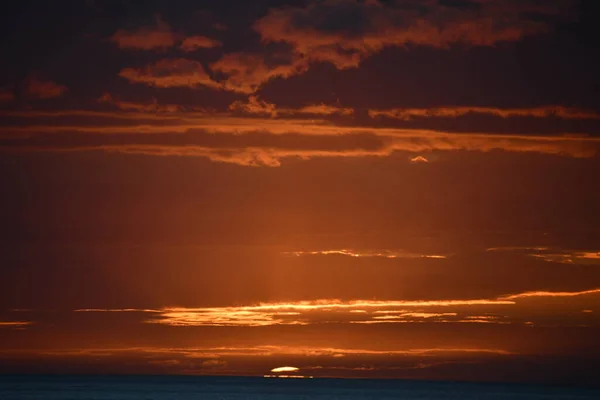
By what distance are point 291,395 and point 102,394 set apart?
1242 cm

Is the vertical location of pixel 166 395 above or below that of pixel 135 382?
below

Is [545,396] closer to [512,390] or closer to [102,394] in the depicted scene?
[512,390]

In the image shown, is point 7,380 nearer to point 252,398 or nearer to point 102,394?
point 102,394

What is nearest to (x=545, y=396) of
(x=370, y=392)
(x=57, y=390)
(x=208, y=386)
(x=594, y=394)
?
(x=594, y=394)

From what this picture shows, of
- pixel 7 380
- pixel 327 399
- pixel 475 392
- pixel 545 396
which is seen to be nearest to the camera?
pixel 327 399

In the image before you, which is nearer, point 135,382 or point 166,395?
point 166,395

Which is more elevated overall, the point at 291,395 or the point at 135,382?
the point at 135,382

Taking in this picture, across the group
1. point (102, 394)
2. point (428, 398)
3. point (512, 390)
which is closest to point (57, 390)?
point (102, 394)

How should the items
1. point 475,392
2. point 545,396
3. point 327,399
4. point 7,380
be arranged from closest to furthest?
point 327,399
point 545,396
point 475,392
point 7,380

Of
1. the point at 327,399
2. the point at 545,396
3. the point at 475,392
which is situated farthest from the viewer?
the point at 475,392

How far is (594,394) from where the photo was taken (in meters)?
81.3

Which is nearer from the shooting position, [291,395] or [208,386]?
[291,395]

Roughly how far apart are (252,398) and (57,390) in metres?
14.2

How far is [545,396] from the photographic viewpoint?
79.9 metres
